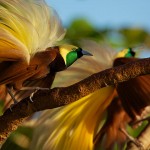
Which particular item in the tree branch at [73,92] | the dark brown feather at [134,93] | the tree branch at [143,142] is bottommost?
the tree branch at [143,142]

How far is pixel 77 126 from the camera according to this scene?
2383 millimetres

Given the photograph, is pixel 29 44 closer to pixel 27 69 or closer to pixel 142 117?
pixel 27 69

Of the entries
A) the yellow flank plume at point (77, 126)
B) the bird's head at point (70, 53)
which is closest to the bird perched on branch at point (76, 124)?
the yellow flank plume at point (77, 126)

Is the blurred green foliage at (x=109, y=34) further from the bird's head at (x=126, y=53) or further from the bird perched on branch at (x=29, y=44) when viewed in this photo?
the bird perched on branch at (x=29, y=44)

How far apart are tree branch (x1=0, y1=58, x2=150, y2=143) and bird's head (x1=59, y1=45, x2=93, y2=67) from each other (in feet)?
1.27

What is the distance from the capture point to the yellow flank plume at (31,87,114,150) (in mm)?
2352

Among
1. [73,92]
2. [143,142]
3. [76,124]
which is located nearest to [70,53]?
[76,124]

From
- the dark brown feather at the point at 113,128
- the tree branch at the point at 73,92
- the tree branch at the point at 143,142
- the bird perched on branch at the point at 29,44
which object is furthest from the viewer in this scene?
the dark brown feather at the point at 113,128

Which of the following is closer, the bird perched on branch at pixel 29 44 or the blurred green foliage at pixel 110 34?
the bird perched on branch at pixel 29 44

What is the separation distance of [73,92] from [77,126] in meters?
0.53

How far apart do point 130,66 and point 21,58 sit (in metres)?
0.30

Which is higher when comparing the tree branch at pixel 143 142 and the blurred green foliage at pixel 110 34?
the blurred green foliage at pixel 110 34

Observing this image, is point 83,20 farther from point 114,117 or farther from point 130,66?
point 130,66

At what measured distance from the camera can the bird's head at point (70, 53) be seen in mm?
2296
